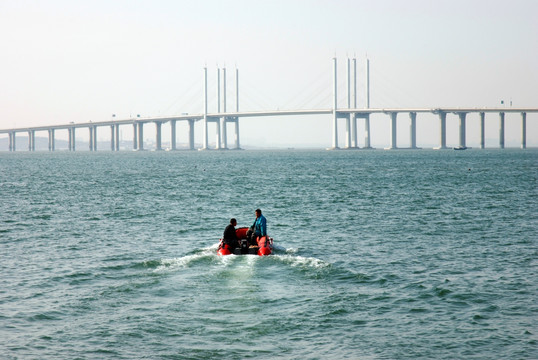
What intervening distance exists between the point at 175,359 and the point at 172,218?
2336 centimetres

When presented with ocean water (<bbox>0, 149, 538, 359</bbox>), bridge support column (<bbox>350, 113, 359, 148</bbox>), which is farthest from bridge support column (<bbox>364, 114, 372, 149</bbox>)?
ocean water (<bbox>0, 149, 538, 359</bbox>)

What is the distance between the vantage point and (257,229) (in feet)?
72.6

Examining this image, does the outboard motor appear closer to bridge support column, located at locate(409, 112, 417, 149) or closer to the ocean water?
the ocean water

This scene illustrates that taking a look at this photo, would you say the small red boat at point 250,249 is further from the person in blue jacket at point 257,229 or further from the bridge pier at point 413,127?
the bridge pier at point 413,127

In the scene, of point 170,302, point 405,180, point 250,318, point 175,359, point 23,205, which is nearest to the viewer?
point 175,359

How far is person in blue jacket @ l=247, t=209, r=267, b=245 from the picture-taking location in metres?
21.9

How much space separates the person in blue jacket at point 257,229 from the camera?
2189cm

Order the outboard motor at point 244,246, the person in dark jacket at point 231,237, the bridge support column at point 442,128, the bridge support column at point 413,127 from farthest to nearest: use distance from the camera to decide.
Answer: the bridge support column at point 413,127
the bridge support column at point 442,128
the outboard motor at point 244,246
the person in dark jacket at point 231,237

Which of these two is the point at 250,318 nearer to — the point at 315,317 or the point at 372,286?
the point at 315,317

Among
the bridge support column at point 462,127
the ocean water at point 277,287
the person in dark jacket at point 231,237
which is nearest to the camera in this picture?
the ocean water at point 277,287

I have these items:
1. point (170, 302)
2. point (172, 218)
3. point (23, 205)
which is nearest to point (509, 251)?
point (170, 302)

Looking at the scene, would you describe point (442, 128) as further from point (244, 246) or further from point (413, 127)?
point (244, 246)

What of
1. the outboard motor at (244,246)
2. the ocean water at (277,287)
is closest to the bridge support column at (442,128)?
the ocean water at (277,287)

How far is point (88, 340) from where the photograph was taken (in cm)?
1333
